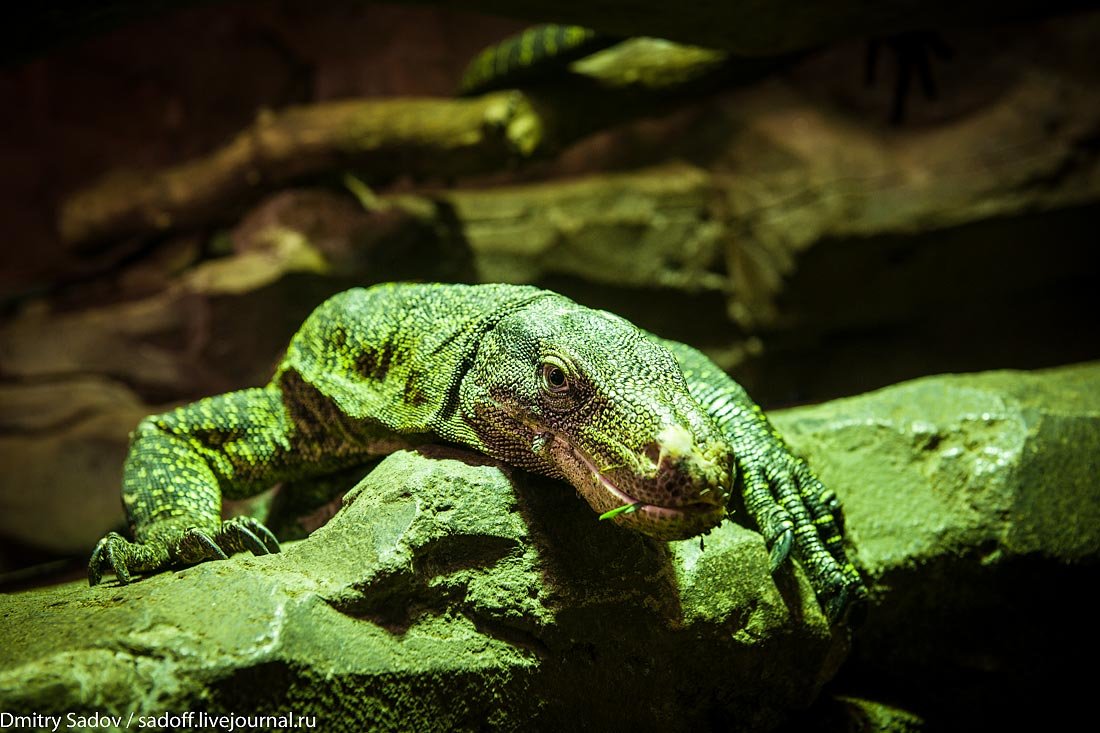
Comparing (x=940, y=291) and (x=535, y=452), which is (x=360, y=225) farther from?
(x=940, y=291)

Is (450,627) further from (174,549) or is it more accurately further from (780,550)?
(780,550)

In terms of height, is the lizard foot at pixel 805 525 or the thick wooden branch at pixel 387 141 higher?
the thick wooden branch at pixel 387 141

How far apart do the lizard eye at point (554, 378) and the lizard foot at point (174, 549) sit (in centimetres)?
122

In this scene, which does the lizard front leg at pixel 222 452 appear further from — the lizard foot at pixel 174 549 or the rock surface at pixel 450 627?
the rock surface at pixel 450 627

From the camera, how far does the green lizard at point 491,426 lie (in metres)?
2.50

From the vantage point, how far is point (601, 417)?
8.54ft

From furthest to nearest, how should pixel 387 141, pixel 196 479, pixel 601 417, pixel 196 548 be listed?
pixel 387 141 < pixel 196 479 < pixel 196 548 < pixel 601 417

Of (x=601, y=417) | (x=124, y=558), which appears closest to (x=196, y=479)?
(x=124, y=558)

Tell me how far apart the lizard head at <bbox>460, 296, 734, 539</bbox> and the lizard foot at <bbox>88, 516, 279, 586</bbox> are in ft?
3.05

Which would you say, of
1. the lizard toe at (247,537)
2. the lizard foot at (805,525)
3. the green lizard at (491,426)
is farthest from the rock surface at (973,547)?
the lizard toe at (247,537)

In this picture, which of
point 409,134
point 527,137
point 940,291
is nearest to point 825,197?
point 940,291

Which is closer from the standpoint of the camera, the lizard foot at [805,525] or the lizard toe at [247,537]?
the lizard toe at [247,537]

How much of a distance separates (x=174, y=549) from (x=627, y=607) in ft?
5.66

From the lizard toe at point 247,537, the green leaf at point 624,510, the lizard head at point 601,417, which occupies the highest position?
the lizard head at point 601,417
